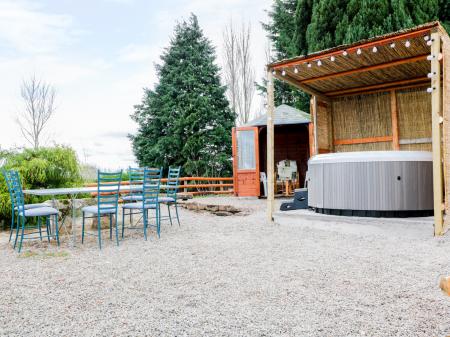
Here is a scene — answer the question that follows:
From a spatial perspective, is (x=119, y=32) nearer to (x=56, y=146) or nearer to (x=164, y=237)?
(x=56, y=146)

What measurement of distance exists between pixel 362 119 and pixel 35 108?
15064mm

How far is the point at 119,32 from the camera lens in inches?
478

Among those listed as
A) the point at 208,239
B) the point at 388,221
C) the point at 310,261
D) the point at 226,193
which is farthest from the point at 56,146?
the point at 226,193

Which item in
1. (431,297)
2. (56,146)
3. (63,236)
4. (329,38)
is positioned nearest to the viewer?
(431,297)

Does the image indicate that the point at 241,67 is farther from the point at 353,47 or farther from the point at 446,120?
the point at 446,120

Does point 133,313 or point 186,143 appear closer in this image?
point 133,313

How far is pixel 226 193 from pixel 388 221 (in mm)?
8694

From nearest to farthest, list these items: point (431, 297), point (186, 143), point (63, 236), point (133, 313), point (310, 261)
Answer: point (133, 313)
point (431, 297)
point (310, 261)
point (63, 236)
point (186, 143)

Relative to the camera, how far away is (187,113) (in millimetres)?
14602

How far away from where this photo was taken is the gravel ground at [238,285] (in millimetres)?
2195

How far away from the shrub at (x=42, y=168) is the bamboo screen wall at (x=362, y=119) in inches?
203

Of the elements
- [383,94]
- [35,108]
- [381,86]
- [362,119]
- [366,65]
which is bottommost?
[362,119]

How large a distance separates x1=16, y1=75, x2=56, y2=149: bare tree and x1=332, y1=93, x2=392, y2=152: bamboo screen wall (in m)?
14.1

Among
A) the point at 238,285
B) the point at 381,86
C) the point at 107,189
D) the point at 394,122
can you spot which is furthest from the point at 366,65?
the point at 238,285
